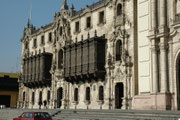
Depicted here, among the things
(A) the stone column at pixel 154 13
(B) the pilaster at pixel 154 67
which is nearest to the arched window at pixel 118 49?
(B) the pilaster at pixel 154 67

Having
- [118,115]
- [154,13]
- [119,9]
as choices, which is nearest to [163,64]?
[154,13]

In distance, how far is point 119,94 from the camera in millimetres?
34094

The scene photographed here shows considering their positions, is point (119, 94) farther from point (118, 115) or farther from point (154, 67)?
point (118, 115)

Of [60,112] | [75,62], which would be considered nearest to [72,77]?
[75,62]

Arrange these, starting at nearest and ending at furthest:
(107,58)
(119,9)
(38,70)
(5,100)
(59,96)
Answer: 1. (119,9)
2. (107,58)
3. (59,96)
4. (38,70)
5. (5,100)

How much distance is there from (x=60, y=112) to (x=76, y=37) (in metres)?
12.2

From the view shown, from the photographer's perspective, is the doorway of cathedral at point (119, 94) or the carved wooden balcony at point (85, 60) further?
the carved wooden balcony at point (85, 60)

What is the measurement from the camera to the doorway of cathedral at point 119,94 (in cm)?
3366

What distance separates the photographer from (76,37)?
40469 mm

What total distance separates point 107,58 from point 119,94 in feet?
13.7

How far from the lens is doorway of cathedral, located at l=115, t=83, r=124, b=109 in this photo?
33656mm

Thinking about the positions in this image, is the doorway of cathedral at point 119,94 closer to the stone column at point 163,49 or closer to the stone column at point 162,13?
the stone column at point 163,49

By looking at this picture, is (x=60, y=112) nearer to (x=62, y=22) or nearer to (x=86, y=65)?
(x=86, y=65)

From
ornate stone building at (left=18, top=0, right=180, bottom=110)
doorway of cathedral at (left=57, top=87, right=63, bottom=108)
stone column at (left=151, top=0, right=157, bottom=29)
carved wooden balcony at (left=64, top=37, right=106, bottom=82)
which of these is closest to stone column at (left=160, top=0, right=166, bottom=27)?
ornate stone building at (left=18, top=0, right=180, bottom=110)
